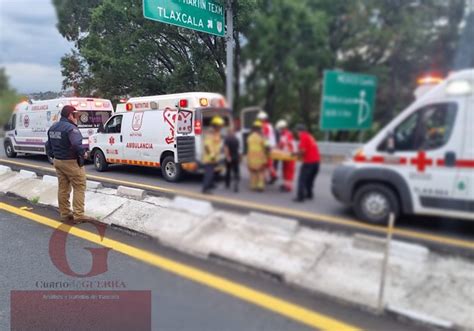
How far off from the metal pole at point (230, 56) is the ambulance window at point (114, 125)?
0.84 metres

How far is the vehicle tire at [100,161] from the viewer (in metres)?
2.03

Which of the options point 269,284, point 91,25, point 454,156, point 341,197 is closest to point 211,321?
point 269,284

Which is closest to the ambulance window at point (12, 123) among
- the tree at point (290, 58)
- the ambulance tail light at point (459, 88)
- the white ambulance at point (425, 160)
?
the tree at point (290, 58)

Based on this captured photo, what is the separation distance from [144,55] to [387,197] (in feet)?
3.96

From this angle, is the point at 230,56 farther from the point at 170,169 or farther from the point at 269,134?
the point at 170,169

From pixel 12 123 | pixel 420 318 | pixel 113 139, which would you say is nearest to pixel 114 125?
pixel 113 139

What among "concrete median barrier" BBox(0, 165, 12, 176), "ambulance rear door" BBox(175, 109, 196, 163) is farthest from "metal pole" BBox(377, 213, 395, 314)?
"concrete median barrier" BBox(0, 165, 12, 176)

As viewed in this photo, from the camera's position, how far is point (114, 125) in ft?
6.13

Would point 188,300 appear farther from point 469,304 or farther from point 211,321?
point 469,304

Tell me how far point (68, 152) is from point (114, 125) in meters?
0.38

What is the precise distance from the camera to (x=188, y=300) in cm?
155

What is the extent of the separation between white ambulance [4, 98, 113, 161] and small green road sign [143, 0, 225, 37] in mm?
566

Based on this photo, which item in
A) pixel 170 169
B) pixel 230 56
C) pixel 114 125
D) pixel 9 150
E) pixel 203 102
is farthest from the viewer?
pixel 9 150

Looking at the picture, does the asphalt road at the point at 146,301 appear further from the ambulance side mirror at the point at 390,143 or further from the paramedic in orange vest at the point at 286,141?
the ambulance side mirror at the point at 390,143
